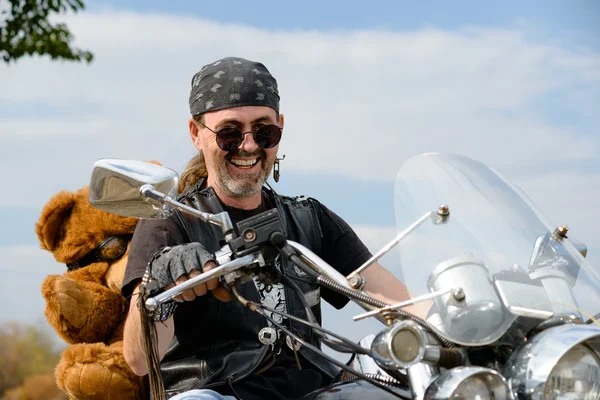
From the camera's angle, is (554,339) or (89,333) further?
(89,333)

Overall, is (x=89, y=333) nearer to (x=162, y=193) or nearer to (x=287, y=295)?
(x=287, y=295)

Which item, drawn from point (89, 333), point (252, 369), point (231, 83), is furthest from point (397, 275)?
point (89, 333)

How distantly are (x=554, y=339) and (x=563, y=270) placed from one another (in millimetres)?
302

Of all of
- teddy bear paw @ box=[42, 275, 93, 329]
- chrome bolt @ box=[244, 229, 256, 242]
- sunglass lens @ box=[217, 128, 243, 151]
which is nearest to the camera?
chrome bolt @ box=[244, 229, 256, 242]

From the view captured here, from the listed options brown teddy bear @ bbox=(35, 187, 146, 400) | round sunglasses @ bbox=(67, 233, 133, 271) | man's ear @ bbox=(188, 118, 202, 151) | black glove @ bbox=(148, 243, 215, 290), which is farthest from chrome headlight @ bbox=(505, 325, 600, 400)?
round sunglasses @ bbox=(67, 233, 133, 271)

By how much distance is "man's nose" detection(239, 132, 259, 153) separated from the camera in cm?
286

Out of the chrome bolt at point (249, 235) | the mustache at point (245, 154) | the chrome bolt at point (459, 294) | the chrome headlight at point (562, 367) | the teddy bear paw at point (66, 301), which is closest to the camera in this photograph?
the chrome headlight at point (562, 367)

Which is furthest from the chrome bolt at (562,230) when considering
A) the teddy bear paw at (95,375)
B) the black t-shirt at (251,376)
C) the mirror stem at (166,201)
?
the teddy bear paw at (95,375)

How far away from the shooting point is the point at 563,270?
1760 millimetres

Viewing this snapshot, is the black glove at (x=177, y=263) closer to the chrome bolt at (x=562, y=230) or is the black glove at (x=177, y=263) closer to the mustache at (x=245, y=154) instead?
the chrome bolt at (x=562, y=230)

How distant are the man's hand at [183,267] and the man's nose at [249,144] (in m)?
1.10

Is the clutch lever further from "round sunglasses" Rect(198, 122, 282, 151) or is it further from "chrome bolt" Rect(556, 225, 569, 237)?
"round sunglasses" Rect(198, 122, 282, 151)

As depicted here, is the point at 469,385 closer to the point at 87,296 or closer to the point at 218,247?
the point at 218,247

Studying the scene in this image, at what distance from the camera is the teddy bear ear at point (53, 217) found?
376cm
